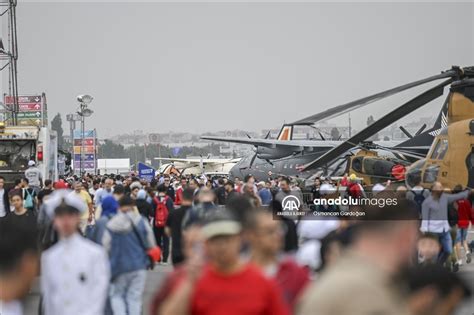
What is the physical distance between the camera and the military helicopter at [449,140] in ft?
80.7

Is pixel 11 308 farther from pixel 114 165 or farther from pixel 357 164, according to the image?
pixel 114 165

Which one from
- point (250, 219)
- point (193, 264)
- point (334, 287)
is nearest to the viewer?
point (334, 287)

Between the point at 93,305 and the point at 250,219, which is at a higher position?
the point at 250,219

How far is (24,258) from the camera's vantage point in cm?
568

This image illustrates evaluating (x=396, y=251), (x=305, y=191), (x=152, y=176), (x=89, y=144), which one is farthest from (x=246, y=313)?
(x=89, y=144)

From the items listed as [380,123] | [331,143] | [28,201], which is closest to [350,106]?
[380,123]

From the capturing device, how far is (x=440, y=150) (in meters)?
25.8

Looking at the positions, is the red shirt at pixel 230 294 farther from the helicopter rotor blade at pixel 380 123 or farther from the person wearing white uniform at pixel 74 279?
the helicopter rotor blade at pixel 380 123

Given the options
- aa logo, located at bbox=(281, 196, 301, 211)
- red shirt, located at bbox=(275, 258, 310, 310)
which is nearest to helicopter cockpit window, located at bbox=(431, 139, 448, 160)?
aa logo, located at bbox=(281, 196, 301, 211)

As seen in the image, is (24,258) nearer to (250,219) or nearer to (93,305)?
(250,219)

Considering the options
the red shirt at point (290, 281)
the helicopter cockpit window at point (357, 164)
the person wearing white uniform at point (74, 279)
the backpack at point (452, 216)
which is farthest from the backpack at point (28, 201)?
the helicopter cockpit window at point (357, 164)

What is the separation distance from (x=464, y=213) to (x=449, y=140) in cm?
645

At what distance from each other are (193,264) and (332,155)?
17861 millimetres

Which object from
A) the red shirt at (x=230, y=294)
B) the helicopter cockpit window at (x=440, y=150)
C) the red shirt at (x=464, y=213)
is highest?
the helicopter cockpit window at (x=440, y=150)
